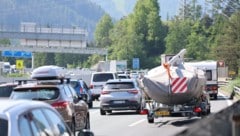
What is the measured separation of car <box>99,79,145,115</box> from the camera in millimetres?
29500

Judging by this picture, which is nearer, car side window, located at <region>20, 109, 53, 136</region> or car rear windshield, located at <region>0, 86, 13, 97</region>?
car side window, located at <region>20, 109, 53, 136</region>

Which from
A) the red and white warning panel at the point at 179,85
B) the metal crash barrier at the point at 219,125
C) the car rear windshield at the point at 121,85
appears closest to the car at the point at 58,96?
the red and white warning panel at the point at 179,85

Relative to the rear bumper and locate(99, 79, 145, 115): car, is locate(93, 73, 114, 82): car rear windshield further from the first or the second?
the rear bumper

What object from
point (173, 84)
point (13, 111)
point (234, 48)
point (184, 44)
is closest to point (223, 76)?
point (234, 48)

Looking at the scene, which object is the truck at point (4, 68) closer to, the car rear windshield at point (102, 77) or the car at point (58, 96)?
the car rear windshield at point (102, 77)

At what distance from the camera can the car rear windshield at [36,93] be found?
15.9 meters

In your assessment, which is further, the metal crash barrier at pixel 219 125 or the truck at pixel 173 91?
the truck at pixel 173 91

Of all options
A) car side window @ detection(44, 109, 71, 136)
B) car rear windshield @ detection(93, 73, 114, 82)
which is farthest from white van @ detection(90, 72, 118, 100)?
car side window @ detection(44, 109, 71, 136)

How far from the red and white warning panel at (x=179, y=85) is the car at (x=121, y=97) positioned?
604 cm

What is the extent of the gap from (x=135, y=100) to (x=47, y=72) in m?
9.87

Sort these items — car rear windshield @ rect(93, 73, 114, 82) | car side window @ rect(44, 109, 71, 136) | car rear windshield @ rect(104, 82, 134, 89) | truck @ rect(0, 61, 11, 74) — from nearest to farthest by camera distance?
car side window @ rect(44, 109, 71, 136), car rear windshield @ rect(104, 82, 134, 89), car rear windshield @ rect(93, 73, 114, 82), truck @ rect(0, 61, 11, 74)

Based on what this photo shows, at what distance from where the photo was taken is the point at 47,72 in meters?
19.9

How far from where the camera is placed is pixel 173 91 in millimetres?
23125

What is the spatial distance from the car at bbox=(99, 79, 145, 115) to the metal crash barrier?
2292 cm
